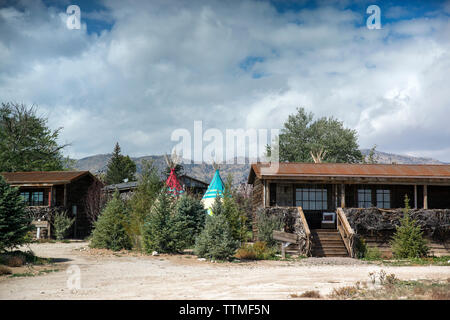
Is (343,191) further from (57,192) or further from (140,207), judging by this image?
(57,192)

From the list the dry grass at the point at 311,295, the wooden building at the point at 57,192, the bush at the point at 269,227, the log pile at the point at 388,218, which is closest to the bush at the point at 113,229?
the bush at the point at 269,227

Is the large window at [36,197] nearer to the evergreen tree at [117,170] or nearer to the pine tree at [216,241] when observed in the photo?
the pine tree at [216,241]

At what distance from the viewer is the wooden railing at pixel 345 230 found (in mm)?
17469

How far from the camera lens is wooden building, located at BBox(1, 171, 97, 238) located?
27.0 meters

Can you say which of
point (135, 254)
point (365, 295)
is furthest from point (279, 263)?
point (365, 295)

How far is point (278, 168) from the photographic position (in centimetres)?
2112

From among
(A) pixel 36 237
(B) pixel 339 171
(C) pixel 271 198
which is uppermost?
(B) pixel 339 171

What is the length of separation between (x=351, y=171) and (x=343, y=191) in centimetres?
132

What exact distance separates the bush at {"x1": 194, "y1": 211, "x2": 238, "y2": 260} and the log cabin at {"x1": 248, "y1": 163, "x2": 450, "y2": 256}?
4281mm

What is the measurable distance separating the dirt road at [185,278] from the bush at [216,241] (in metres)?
0.59

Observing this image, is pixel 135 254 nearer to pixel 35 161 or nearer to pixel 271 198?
pixel 271 198

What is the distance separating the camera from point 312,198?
21812 millimetres
